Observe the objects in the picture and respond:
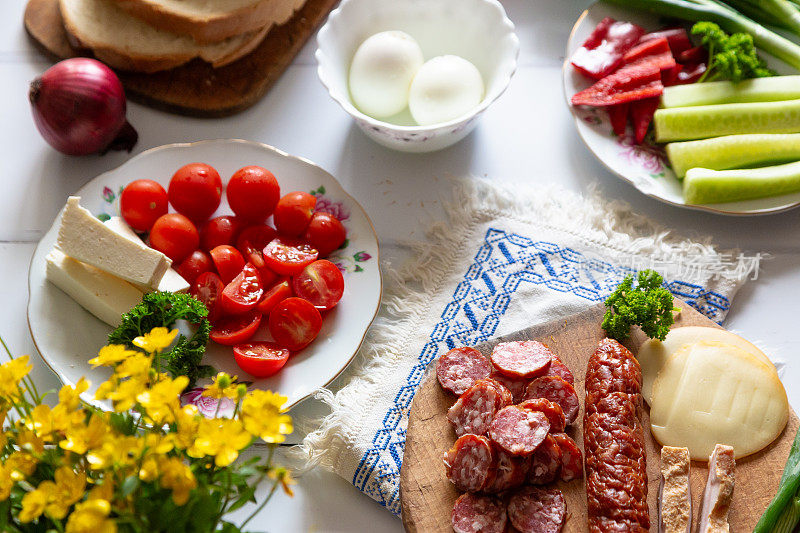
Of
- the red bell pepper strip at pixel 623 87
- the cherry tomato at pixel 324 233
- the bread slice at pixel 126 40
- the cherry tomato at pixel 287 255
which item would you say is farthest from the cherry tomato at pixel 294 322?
the red bell pepper strip at pixel 623 87

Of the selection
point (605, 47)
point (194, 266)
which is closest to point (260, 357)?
point (194, 266)

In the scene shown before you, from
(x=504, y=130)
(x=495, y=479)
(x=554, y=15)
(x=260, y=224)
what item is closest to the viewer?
(x=495, y=479)

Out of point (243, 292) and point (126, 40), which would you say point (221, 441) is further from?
point (126, 40)

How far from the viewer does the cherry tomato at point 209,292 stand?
1947mm

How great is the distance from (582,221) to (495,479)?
915 millimetres

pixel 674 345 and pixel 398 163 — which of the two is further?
pixel 398 163

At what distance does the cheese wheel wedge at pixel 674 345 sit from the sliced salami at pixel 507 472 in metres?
0.42

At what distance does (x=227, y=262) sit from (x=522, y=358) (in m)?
0.87

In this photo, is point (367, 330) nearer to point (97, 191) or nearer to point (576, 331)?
point (576, 331)

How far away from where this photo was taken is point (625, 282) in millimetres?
1853

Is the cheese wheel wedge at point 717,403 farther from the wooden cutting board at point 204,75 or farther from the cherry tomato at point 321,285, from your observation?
the wooden cutting board at point 204,75

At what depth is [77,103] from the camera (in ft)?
6.97

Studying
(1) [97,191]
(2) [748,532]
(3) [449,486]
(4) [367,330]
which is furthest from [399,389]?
(1) [97,191]

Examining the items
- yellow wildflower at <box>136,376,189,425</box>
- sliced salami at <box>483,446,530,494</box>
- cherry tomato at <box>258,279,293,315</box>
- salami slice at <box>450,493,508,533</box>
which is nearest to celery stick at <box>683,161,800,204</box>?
sliced salami at <box>483,446,530,494</box>
